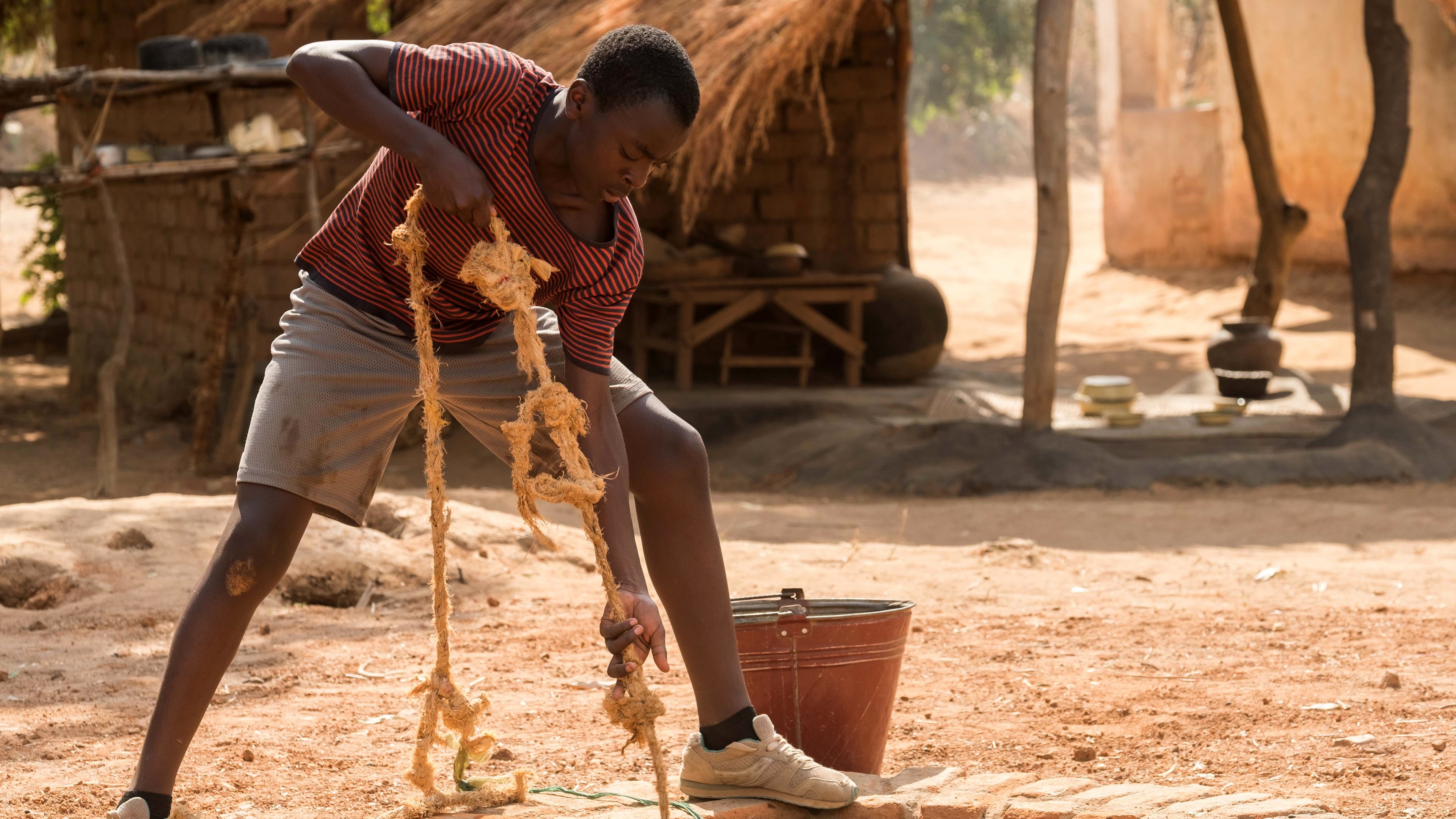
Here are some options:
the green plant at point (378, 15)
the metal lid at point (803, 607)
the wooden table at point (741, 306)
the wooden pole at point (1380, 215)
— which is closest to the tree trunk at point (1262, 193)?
the wooden pole at point (1380, 215)

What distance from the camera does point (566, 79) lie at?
614cm

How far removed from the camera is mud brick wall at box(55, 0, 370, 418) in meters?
7.93

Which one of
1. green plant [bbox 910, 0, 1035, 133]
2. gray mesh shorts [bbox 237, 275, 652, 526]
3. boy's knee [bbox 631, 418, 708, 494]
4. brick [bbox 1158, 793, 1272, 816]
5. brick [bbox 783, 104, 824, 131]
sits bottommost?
brick [bbox 1158, 793, 1272, 816]

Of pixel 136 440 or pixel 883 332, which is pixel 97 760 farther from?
pixel 883 332

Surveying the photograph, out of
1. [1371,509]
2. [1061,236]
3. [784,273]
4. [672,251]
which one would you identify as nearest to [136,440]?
[672,251]

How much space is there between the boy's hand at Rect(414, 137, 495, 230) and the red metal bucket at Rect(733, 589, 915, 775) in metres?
0.92

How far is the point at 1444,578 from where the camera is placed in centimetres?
451

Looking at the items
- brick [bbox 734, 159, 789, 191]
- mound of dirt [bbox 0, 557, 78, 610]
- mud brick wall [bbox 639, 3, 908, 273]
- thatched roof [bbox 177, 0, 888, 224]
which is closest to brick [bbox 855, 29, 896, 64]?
mud brick wall [bbox 639, 3, 908, 273]

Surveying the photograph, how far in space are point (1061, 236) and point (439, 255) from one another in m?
5.14

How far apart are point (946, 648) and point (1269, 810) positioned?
1.55 metres

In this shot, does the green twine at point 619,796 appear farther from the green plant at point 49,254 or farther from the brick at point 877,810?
the green plant at point 49,254

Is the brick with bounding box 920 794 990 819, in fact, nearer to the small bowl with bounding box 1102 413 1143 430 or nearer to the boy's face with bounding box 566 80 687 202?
the boy's face with bounding box 566 80 687 202

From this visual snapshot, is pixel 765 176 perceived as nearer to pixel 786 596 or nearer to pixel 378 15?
pixel 378 15

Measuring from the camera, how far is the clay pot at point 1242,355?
8266 millimetres
